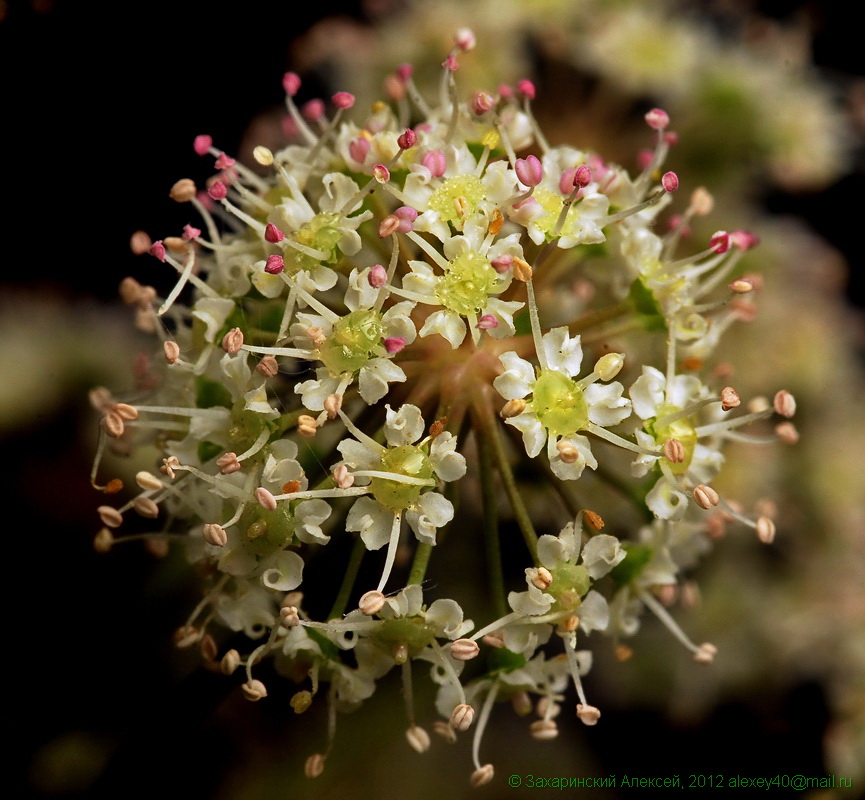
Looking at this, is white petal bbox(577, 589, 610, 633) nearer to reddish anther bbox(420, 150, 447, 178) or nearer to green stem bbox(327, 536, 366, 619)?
green stem bbox(327, 536, 366, 619)

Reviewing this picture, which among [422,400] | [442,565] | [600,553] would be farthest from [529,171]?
[442,565]

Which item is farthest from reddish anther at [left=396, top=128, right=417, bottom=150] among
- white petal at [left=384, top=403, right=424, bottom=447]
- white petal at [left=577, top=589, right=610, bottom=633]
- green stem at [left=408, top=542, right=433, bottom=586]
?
white petal at [left=577, top=589, right=610, bottom=633]

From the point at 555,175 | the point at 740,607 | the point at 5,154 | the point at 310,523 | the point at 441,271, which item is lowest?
the point at 740,607

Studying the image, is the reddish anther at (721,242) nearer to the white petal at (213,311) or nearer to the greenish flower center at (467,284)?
the greenish flower center at (467,284)

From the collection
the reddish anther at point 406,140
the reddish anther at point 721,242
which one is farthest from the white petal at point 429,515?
the reddish anther at point 721,242

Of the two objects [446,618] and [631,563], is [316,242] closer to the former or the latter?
[446,618]

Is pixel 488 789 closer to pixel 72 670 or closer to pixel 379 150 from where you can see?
pixel 72 670

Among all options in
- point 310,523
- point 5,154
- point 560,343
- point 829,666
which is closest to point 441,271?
point 560,343
